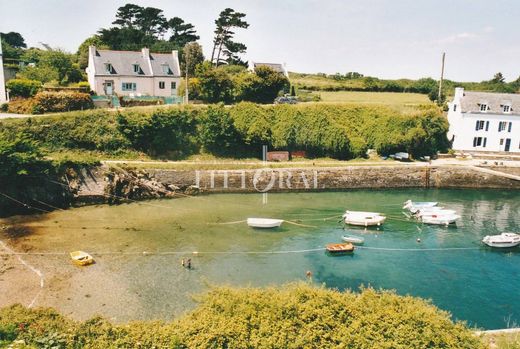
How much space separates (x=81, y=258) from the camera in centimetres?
2927

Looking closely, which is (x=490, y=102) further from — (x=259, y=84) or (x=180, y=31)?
(x=180, y=31)

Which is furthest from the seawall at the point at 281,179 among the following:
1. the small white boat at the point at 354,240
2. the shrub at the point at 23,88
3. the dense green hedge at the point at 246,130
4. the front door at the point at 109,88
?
the front door at the point at 109,88

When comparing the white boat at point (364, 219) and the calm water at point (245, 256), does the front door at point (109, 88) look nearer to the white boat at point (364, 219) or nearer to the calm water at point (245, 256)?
the calm water at point (245, 256)

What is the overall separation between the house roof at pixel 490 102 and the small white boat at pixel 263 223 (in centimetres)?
3908

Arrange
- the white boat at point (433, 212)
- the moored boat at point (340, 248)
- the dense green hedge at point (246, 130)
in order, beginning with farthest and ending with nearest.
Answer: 1. the dense green hedge at point (246, 130)
2. the white boat at point (433, 212)
3. the moored boat at point (340, 248)

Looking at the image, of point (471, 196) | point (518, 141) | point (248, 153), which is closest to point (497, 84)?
point (518, 141)

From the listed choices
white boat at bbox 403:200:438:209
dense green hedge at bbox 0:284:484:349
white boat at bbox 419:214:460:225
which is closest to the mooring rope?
dense green hedge at bbox 0:284:484:349

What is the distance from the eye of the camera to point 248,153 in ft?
184

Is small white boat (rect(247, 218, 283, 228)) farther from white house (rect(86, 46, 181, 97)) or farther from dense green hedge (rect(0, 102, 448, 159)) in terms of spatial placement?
white house (rect(86, 46, 181, 97))

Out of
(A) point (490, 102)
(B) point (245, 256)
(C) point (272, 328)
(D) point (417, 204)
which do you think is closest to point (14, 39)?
(B) point (245, 256)

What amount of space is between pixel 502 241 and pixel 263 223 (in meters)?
20.5

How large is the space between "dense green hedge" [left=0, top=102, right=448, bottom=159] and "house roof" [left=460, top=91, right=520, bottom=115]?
429 cm

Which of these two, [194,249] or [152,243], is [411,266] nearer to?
[194,249]

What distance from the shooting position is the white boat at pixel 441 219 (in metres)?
39.7
